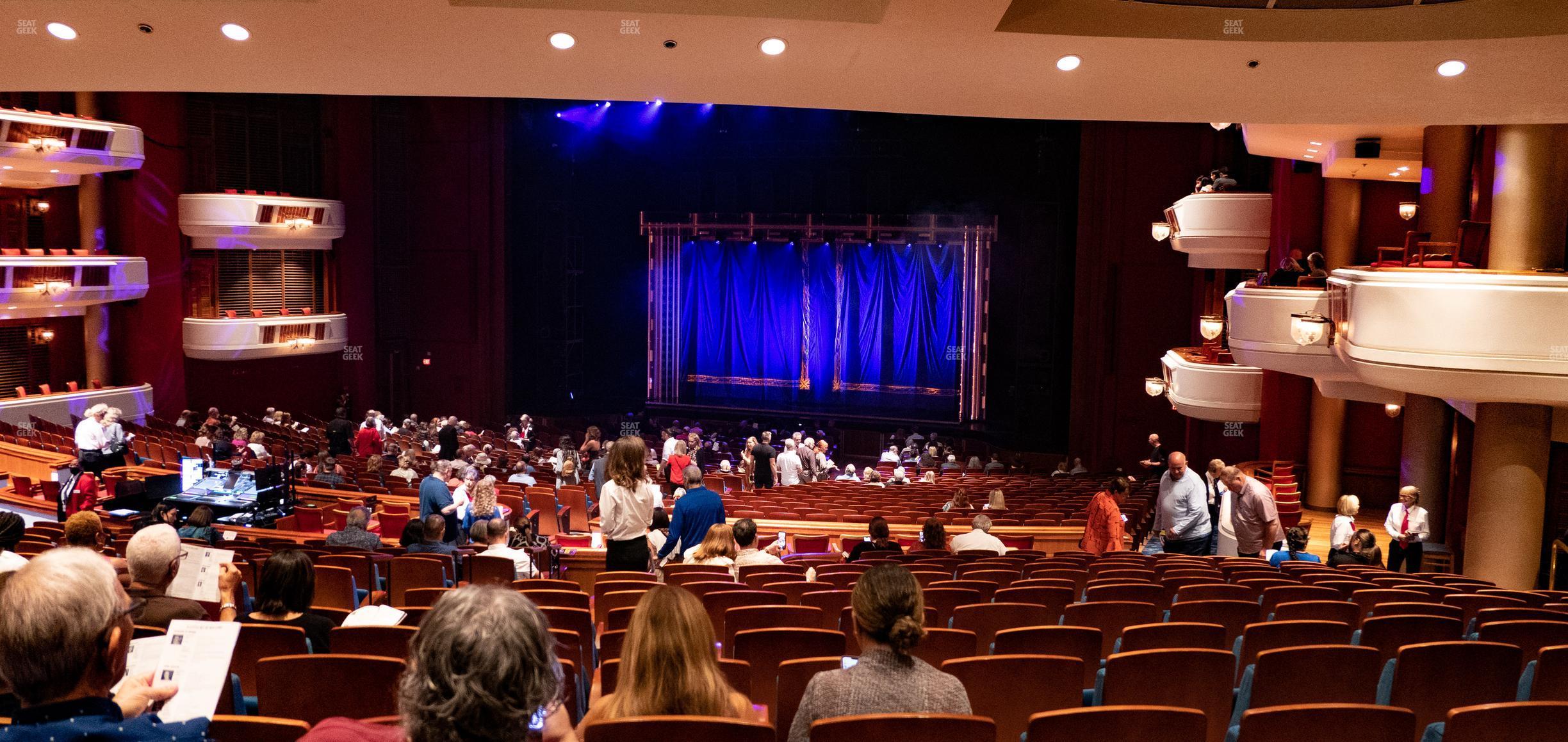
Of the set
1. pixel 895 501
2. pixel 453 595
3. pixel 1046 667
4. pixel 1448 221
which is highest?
pixel 1448 221

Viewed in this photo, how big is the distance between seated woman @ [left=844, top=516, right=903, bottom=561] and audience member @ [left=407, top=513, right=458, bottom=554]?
256 cm

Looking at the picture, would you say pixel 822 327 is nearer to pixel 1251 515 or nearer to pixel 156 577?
pixel 1251 515

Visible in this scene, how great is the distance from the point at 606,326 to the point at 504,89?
56.7 feet

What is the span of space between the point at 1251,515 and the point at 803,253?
→ 15.4 metres

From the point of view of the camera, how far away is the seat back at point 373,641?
12.3 feet

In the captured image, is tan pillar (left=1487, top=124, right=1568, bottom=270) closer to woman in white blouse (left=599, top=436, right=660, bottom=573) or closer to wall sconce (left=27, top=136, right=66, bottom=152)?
woman in white blouse (left=599, top=436, right=660, bottom=573)

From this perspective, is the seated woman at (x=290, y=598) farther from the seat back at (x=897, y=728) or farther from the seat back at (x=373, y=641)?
the seat back at (x=897, y=728)

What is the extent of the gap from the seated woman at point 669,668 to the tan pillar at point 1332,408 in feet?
48.5

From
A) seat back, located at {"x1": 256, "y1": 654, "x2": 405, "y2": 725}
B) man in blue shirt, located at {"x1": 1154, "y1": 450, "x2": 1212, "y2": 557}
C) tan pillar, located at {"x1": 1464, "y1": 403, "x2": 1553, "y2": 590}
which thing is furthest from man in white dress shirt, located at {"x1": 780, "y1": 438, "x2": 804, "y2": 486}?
seat back, located at {"x1": 256, "y1": 654, "x2": 405, "y2": 725}

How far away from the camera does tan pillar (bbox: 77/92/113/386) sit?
65.0 ft

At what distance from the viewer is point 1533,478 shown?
9.98 metres

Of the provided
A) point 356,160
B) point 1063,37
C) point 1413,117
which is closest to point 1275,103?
point 1413,117

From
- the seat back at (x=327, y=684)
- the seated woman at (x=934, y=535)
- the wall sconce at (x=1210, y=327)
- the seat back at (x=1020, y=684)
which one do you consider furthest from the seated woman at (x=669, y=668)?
the wall sconce at (x=1210, y=327)

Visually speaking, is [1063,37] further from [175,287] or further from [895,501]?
[175,287]
